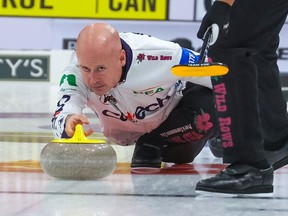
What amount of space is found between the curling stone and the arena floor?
24 mm

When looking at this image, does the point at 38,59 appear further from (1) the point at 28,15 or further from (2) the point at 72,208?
(2) the point at 72,208

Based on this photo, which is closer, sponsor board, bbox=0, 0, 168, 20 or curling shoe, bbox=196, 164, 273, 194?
curling shoe, bbox=196, 164, 273, 194

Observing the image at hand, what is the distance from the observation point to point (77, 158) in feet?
6.82

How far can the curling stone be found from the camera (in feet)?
6.81

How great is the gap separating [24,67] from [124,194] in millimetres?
5754

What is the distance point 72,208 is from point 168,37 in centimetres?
605

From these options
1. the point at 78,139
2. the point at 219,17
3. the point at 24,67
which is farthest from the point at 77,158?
the point at 24,67

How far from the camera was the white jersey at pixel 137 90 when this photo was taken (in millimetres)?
2307

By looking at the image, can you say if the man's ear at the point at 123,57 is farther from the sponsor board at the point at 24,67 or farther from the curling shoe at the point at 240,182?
the sponsor board at the point at 24,67

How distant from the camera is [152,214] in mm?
1626

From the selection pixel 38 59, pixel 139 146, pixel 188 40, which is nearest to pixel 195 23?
pixel 188 40

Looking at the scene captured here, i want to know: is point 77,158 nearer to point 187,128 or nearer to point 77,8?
point 187,128

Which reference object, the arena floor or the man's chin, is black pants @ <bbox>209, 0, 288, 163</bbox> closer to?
the arena floor

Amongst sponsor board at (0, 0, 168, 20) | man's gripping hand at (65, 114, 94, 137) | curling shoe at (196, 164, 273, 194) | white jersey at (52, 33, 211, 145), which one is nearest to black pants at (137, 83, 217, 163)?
white jersey at (52, 33, 211, 145)
